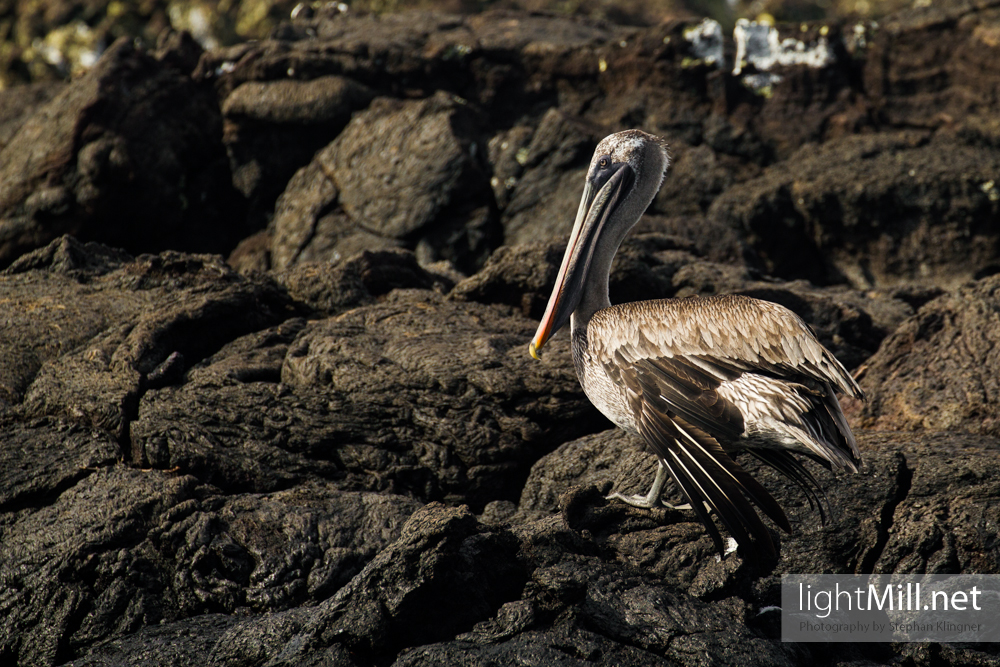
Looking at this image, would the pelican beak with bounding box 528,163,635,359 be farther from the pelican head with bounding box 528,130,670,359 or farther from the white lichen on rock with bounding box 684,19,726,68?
the white lichen on rock with bounding box 684,19,726,68

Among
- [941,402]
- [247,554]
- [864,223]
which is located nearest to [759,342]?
[941,402]

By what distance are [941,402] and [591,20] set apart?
9738 mm

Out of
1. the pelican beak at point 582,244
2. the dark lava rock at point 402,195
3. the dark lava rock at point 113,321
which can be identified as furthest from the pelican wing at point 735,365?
the dark lava rock at point 402,195

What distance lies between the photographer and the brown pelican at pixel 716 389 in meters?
4.02

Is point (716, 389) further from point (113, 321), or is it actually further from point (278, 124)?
point (278, 124)

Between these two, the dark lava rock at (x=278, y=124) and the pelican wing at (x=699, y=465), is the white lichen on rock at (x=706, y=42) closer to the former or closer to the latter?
the dark lava rock at (x=278, y=124)

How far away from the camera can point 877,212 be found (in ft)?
32.4

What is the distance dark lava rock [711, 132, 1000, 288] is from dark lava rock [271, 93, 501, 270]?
3.09 meters

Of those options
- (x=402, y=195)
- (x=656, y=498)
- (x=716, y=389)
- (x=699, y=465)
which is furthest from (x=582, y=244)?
(x=402, y=195)

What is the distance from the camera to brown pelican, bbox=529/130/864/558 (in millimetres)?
4016

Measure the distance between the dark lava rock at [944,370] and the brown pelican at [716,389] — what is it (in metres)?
1.31

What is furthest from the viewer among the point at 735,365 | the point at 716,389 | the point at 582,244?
the point at 582,244

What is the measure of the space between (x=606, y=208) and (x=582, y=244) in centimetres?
32

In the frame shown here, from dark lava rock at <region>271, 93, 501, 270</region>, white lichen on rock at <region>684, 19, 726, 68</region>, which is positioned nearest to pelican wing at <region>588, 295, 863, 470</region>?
dark lava rock at <region>271, 93, 501, 270</region>
